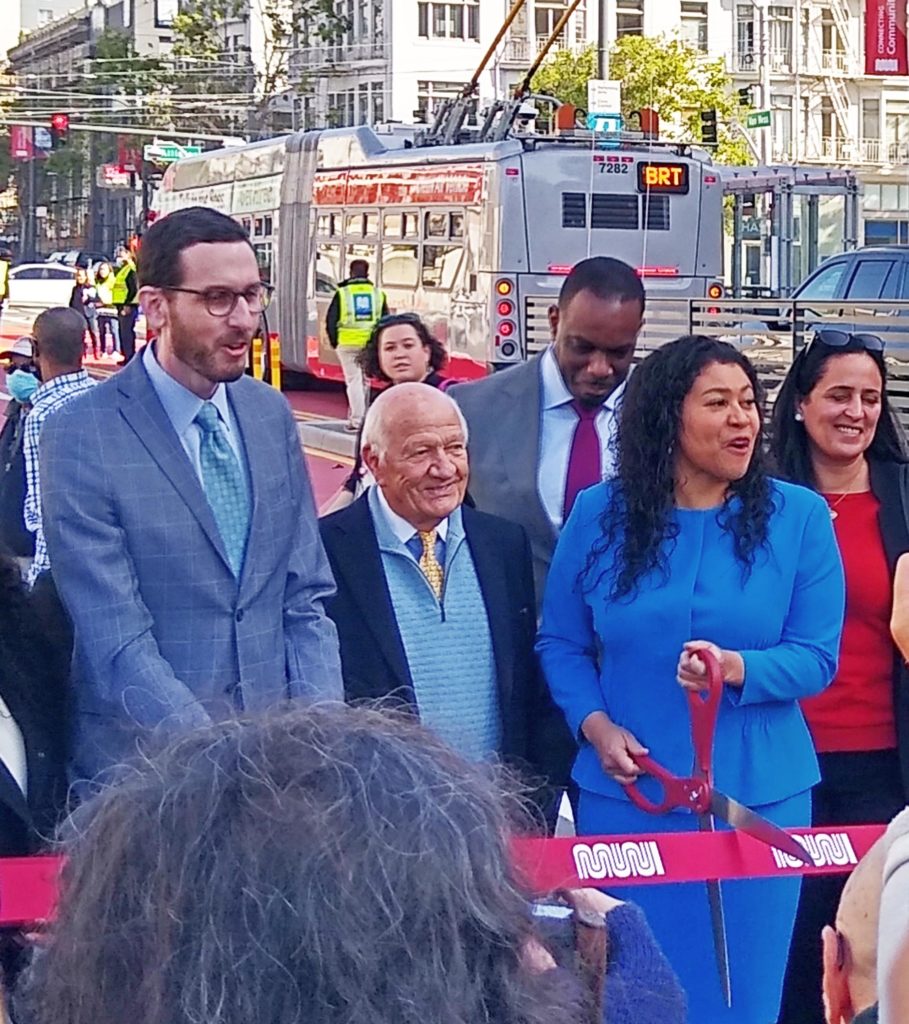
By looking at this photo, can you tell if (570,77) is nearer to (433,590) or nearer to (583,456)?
(583,456)

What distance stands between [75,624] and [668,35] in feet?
232

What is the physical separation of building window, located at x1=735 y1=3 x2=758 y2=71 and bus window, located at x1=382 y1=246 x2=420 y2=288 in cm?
5441

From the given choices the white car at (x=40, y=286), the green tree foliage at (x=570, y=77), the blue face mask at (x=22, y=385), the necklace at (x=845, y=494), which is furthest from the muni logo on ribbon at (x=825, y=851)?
the green tree foliage at (x=570, y=77)

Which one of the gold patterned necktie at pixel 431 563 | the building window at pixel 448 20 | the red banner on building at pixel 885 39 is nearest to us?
the gold patterned necktie at pixel 431 563

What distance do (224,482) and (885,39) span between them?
28.3 metres

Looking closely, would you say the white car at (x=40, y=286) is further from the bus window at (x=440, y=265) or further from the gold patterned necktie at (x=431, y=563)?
the gold patterned necktie at (x=431, y=563)

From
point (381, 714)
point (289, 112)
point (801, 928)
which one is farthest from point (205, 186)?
point (289, 112)

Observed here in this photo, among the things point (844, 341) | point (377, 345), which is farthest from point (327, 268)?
point (844, 341)

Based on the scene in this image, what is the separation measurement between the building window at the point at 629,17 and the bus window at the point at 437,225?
52.1 m

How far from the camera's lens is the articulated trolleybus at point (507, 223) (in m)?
21.2

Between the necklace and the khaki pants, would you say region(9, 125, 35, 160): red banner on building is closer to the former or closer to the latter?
the khaki pants

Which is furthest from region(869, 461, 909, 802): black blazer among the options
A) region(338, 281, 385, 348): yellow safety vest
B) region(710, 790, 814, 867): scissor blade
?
region(338, 281, 385, 348): yellow safety vest

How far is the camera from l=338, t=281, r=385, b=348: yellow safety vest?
18.9 m

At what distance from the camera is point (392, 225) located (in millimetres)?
23250
